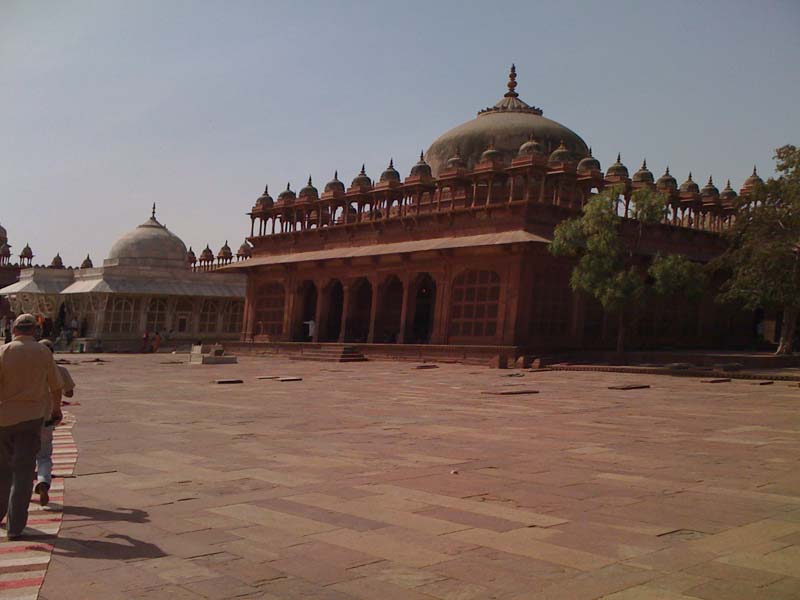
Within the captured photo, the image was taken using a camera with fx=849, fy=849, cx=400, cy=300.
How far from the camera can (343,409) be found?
13469 mm

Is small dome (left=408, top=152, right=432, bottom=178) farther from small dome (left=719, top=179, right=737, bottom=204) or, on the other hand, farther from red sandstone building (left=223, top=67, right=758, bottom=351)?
small dome (left=719, top=179, right=737, bottom=204)

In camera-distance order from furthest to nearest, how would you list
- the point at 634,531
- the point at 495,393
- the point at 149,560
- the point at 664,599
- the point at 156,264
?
the point at 156,264
the point at 495,393
the point at 634,531
the point at 149,560
the point at 664,599

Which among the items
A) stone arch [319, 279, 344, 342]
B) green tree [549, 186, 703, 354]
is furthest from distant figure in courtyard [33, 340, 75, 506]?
stone arch [319, 279, 344, 342]

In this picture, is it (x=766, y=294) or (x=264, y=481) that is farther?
(x=766, y=294)

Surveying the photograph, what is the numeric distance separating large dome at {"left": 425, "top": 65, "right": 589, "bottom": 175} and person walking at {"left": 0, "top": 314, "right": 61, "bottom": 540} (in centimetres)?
3083

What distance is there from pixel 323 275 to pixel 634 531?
30.5m

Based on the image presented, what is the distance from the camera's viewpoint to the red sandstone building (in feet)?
90.8

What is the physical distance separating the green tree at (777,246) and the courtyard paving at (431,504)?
12.2 m

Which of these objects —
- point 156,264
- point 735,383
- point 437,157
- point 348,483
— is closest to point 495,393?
point 735,383

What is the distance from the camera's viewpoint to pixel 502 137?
120ft

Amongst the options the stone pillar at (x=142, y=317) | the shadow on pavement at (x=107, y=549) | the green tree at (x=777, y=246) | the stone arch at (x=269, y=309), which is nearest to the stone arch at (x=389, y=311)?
the stone arch at (x=269, y=309)

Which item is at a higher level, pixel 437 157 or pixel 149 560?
pixel 437 157

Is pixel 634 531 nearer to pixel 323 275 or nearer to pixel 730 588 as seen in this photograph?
pixel 730 588

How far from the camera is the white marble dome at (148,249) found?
50.6 metres
